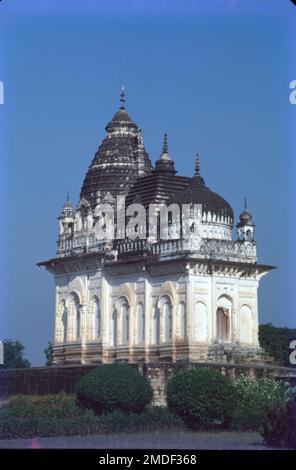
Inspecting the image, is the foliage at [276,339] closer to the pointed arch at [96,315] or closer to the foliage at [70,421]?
the pointed arch at [96,315]

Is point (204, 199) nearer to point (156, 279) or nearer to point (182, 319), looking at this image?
point (156, 279)

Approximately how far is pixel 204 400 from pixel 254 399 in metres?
1.36

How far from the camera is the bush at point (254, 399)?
89.6ft

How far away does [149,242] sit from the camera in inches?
1312

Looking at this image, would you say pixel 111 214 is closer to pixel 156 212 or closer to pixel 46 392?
pixel 156 212

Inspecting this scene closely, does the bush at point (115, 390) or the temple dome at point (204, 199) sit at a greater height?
the temple dome at point (204, 199)

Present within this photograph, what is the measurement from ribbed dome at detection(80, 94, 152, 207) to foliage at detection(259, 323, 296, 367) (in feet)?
28.8

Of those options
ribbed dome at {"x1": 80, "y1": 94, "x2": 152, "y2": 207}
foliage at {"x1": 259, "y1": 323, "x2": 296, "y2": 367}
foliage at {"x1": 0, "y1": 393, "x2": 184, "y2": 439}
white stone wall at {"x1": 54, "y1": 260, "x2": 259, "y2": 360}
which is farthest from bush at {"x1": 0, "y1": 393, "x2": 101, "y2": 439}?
foliage at {"x1": 259, "y1": 323, "x2": 296, "y2": 367}

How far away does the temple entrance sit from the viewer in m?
33.1

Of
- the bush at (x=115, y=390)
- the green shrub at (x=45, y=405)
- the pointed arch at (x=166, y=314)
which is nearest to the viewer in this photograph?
the green shrub at (x=45, y=405)

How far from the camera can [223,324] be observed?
33.2 meters

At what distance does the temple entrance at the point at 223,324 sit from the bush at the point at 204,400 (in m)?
5.11

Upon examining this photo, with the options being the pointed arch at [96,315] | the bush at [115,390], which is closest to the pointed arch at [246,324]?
the pointed arch at [96,315]
